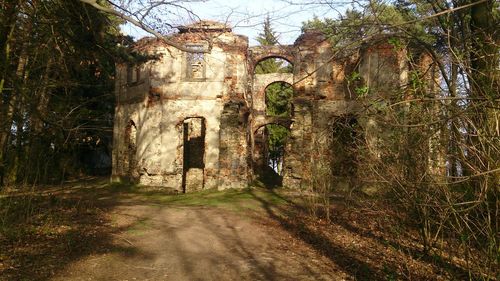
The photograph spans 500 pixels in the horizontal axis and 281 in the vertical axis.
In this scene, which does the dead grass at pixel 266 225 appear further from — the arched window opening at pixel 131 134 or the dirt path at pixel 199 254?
the arched window opening at pixel 131 134

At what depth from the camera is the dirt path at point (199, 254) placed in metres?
6.45

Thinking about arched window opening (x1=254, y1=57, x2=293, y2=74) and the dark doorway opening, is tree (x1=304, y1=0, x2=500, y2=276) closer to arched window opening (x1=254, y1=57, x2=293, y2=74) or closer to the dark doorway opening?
the dark doorway opening

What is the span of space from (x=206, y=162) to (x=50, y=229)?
1006cm

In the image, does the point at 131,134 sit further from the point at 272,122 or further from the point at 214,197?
the point at 272,122

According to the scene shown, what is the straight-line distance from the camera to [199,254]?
753 cm

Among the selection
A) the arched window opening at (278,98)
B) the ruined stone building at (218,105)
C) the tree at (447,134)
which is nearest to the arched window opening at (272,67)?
the arched window opening at (278,98)

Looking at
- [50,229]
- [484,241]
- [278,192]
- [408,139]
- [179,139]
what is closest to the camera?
[484,241]

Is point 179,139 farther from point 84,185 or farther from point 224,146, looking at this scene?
point 84,185

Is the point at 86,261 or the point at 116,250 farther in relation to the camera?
the point at 116,250

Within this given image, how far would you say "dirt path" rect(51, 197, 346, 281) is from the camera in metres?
6.45

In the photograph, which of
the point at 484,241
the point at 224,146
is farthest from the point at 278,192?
the point at 484,241

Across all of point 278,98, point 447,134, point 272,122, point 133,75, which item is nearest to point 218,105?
point 133,75

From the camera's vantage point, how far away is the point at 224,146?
58.2 ft

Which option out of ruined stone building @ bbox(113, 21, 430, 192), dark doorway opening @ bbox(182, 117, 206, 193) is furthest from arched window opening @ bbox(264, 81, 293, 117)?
ruined stone building @ bbox(113, 21, 430, 192)
